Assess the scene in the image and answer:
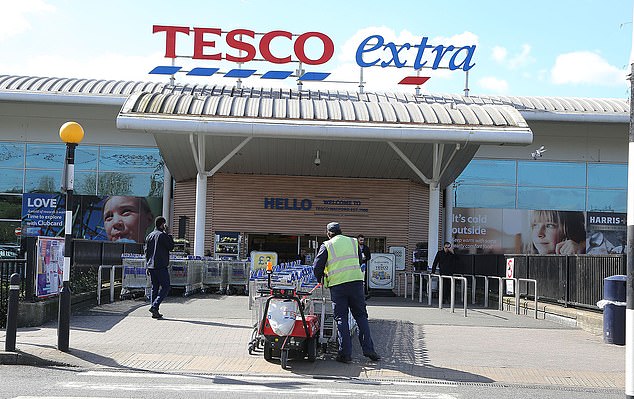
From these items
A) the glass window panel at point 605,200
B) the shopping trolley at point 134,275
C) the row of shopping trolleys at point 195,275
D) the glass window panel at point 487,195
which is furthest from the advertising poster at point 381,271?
the glass window panel at point 605,200

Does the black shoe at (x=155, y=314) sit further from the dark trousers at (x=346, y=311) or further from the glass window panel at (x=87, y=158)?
the glass window panel at (x=87, y=158)

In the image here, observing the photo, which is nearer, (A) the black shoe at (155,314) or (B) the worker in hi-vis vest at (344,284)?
(B) the worker in hi-vis vest at (344,284)

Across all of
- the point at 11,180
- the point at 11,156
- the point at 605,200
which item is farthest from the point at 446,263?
the point at 11,156

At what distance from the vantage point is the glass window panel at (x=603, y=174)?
32625 mm

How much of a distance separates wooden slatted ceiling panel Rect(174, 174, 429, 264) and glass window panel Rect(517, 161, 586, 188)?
248 inches

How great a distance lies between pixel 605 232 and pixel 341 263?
977 inches

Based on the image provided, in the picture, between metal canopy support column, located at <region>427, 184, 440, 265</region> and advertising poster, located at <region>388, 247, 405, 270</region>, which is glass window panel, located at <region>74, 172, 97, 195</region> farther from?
metal canopy support column, located at <region>427, 184, 440, 265</region>

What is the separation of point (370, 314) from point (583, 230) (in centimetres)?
1889

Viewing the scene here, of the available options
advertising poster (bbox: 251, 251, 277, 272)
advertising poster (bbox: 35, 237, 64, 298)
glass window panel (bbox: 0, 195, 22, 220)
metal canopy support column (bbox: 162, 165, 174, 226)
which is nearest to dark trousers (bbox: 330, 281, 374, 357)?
advertising poster (bbox: 35, 237, 64, 298)

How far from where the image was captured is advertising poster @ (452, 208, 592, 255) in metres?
32.2

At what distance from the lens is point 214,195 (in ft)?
92.6

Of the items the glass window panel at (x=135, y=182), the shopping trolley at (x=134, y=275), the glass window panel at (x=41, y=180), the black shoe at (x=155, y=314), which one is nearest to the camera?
the black shoe at (x=155, y=314)

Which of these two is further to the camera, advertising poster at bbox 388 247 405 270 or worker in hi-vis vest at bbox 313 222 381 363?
advertising poster at bbox 388 247 405 270

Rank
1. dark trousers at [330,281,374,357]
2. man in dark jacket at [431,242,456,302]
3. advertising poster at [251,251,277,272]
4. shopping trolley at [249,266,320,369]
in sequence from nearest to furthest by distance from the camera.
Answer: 1. shopping trolley at [249,266,320,369]
2. dark trousers at [330,281,374,357]
3. man in dark jacket at [431,242,456,302]
4. advertising poster at [251,251,277,272]
